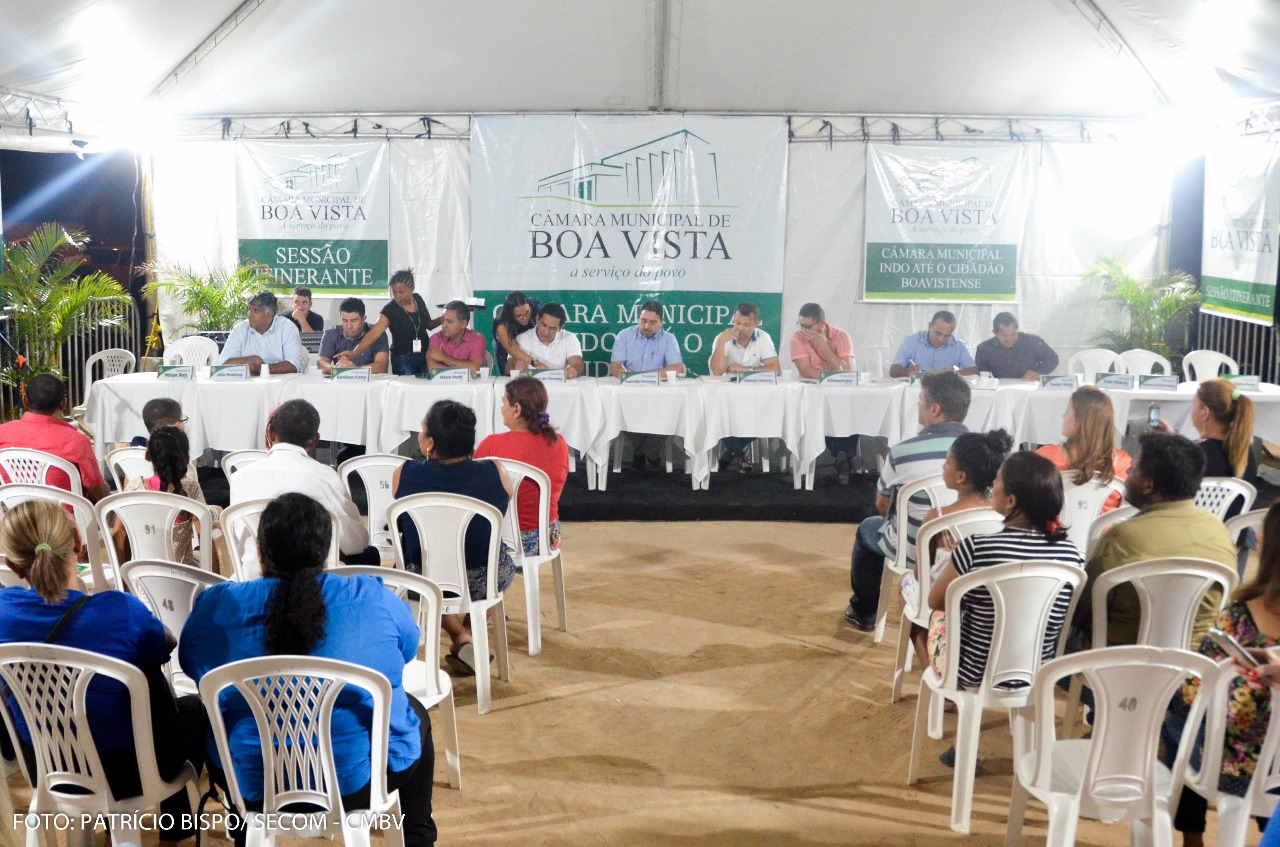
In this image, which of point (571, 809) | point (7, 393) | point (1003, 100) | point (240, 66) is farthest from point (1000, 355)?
point (7, 393)

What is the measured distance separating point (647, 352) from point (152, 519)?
13.1 feet

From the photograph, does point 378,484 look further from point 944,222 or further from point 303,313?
point 944,222

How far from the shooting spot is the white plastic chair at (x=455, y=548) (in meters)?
3.61

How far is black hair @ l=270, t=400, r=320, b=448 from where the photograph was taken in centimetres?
374

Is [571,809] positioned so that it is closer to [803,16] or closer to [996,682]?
[996,682]

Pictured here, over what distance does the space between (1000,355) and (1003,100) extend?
2.36 m

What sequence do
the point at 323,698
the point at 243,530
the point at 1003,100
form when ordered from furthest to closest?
1. the point at 1003,100
2. the point at 243,530
3. the point at 323,698

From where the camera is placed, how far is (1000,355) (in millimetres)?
7199

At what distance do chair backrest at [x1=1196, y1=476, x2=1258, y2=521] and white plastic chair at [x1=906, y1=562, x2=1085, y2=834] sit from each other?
138cm

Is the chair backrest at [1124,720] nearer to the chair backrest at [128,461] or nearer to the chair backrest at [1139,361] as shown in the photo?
the chair backrest at [128,461]

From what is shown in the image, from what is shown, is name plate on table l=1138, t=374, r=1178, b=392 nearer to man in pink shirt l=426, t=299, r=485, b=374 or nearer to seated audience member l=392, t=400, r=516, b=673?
man in pink shirt l=426, t=299, r=485, b=374

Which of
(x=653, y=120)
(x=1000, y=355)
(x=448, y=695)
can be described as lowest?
(x=448, y=695)

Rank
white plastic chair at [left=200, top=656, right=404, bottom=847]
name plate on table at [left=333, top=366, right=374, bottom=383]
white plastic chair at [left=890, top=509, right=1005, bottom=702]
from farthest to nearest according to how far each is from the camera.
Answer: name plate on table at [left=333, top=366, right=374, bottom=383], white plastic chair at [left=890, top=509, right=1005, bottom=702], white plastic chair at [left=200, top=656, right=404, bottom=847]

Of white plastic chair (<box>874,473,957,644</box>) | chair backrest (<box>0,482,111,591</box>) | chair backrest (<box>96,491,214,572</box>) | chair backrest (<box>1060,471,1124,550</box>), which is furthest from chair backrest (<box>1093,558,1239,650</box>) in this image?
chair backrest (<box>0,482,111,591</box>)
